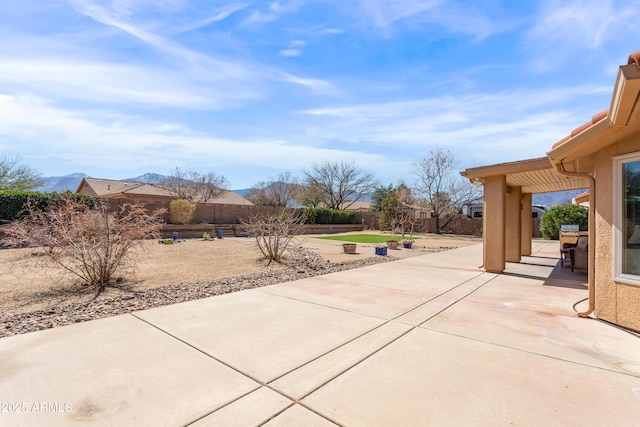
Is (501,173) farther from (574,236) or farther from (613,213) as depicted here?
(574,236)

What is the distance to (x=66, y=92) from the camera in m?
8.86

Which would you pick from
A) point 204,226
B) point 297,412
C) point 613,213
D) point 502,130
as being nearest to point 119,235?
point 297,412

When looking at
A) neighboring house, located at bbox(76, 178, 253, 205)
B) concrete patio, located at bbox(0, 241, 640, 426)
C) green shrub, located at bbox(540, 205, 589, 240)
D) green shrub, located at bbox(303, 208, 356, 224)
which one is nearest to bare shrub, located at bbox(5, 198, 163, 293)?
concrete patio, located at bbox(0, 241, 640, 426)

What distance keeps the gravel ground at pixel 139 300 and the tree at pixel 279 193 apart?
34.3 m

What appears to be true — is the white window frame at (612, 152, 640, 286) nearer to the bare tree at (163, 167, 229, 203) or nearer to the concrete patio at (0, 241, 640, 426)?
the concrete patio at (0, 241, 640, 426)

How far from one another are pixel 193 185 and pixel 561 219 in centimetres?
3384

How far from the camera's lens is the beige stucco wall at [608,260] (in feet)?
13.7

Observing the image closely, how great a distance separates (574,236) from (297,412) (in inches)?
536

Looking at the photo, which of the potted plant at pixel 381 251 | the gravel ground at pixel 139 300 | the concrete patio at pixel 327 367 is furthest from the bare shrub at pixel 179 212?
the concrete patio at pixel 327 367

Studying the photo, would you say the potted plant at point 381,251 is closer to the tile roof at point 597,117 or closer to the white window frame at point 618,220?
the tile roof at point 597,117

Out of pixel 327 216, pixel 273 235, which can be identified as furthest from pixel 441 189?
pixel 273 235

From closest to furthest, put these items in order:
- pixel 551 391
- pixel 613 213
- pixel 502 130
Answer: pixel 551 391 → pixel 613 213 → pixel 502 130

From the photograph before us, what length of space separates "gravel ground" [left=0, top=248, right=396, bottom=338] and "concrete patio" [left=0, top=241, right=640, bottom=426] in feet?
1.46

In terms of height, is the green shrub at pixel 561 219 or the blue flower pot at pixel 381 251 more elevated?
the green shrub at pixel 561 219
